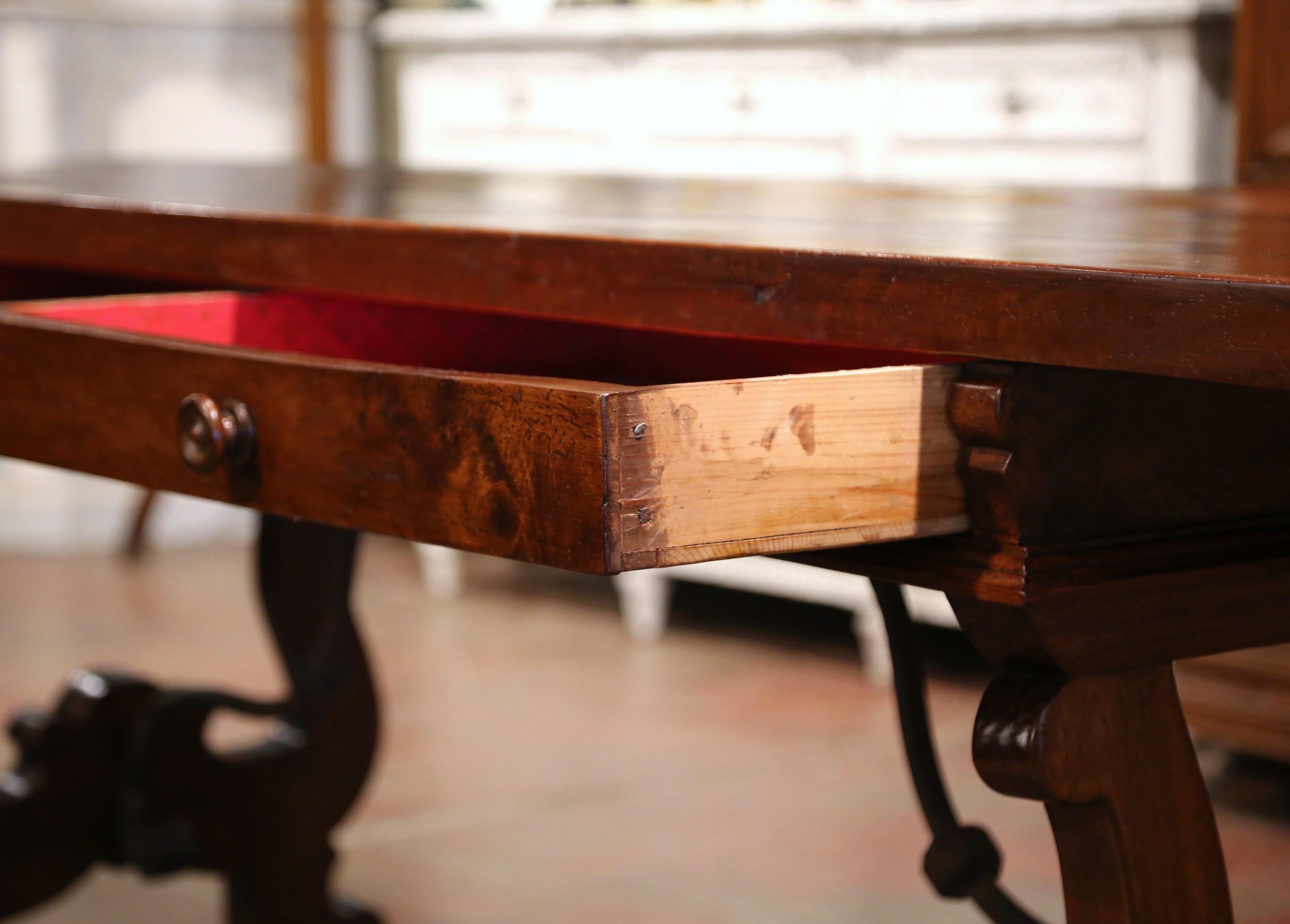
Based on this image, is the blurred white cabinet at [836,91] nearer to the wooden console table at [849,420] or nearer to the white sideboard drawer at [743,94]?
the white sideboard drawer at [743,94]

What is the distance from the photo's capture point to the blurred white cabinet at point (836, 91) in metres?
2.50

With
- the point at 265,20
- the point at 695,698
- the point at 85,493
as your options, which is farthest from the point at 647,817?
the point at 265,20

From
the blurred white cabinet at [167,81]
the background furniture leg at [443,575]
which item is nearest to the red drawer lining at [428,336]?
the background furniture leg at [443,575]

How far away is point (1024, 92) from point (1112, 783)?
207 centimetres

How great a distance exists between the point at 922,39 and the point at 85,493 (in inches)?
81.0

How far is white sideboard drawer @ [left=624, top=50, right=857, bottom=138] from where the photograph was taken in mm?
2881

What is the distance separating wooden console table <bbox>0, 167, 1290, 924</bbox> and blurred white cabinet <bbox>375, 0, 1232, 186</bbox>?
138cm

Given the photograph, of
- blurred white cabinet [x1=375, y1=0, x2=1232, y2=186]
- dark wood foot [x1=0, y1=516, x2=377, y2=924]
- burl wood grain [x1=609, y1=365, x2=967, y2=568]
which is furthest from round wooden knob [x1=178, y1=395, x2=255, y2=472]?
blurred white cabinet [x1=375, y1=0, x2=1232, y2=186]

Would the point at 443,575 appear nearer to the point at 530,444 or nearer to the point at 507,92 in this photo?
the point at 507,92

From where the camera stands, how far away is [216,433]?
2.68ft

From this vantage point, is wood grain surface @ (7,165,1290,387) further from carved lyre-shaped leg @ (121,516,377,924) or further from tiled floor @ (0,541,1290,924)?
tiled floor @ (0,541,1290,924)

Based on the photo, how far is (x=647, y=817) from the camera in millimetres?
2143

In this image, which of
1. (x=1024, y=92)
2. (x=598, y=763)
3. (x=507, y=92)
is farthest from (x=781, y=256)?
(x=507, y=92)

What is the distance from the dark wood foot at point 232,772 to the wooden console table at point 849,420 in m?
0.58
